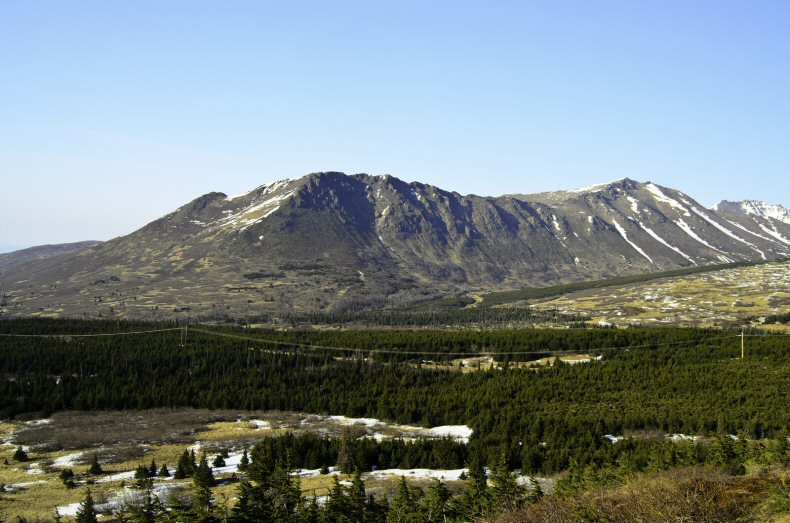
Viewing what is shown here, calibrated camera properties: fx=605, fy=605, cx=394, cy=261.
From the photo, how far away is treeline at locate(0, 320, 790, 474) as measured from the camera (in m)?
75.5

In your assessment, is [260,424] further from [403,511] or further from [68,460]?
[403,511]

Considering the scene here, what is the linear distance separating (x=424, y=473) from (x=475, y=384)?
167 feet

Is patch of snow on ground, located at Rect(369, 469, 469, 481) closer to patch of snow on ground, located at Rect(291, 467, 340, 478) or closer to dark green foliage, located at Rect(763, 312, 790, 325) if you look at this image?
patch of snow on ground, located at Rect(291, 467, 340, 478)

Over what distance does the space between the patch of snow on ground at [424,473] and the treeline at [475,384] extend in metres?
4.09

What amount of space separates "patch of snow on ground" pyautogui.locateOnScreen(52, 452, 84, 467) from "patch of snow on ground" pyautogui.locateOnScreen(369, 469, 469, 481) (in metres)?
33.9

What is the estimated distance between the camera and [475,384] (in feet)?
366

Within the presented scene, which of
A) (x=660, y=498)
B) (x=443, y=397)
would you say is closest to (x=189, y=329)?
(x=443, y=397)

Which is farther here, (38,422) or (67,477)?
(38,422)

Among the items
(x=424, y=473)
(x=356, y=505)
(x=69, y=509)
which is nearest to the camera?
(x=356, y=505)

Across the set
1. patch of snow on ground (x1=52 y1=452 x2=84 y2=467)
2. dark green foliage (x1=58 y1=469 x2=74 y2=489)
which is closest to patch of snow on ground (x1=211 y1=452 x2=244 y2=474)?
dark green foliage (x1=58 y1=469 x2=74 y2=489)

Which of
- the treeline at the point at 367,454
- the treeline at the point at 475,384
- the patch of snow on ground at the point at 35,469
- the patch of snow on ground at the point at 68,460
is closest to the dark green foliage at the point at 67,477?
the patch of snow on ground at the point at 35,469

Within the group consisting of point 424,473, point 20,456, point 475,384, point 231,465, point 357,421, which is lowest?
point 357,421

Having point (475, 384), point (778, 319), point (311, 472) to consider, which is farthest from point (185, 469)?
point (778, 319)

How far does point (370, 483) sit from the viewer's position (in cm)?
5659
